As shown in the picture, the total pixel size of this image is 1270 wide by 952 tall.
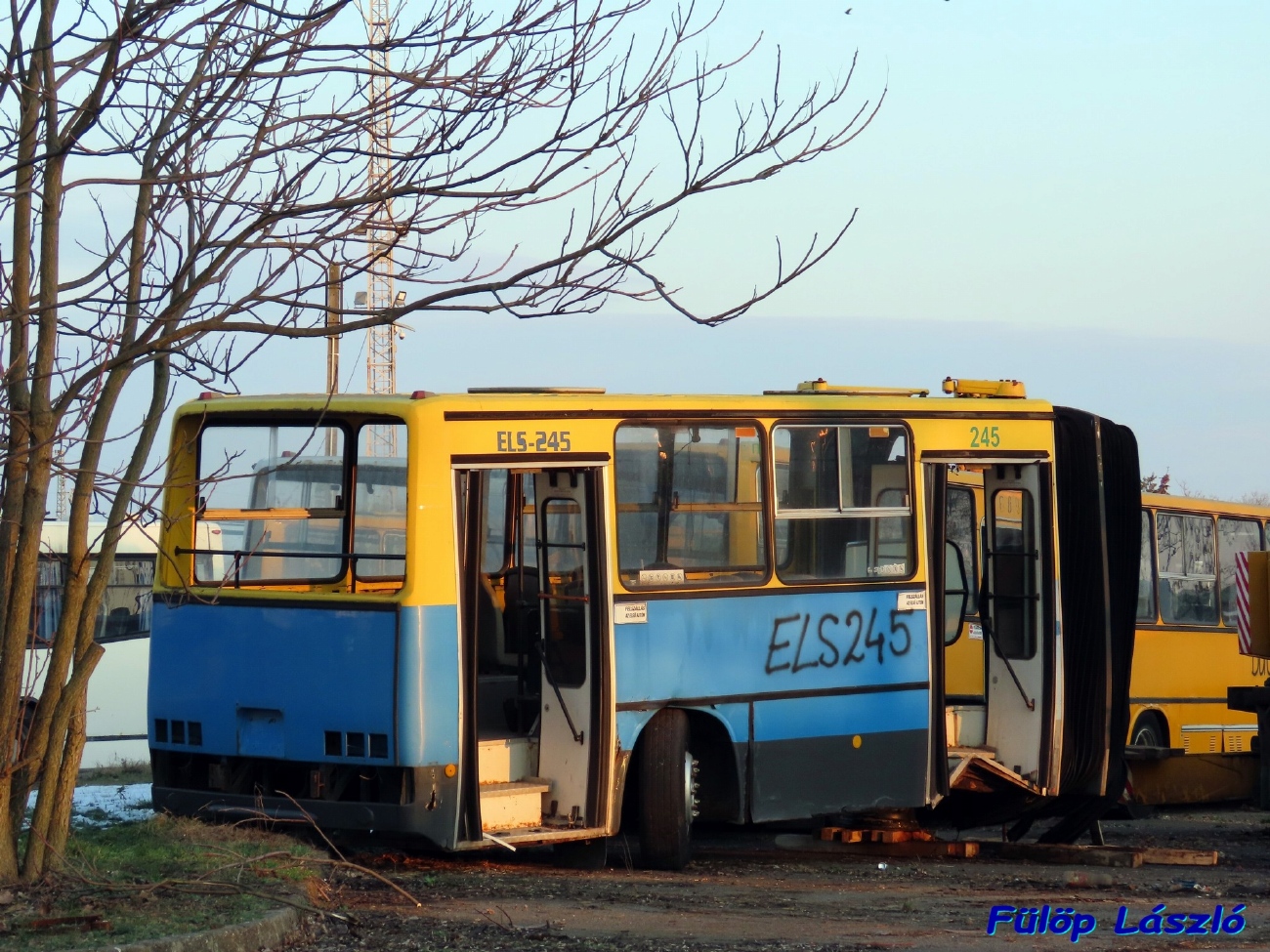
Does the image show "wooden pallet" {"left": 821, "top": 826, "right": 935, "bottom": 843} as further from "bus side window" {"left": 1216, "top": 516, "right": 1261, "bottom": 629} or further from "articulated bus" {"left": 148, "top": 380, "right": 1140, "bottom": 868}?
"bus side window" {"left": 1216, "top": 516, "right": 1261, "bottom": 629}

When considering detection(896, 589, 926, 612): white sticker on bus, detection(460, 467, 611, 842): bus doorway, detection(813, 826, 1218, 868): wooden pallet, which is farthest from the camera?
detection(896, 589, 926, 612): white sticker on bus

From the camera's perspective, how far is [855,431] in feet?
38.1

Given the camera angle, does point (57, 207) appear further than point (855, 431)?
No

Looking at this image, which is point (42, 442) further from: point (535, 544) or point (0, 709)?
point (535, 544)

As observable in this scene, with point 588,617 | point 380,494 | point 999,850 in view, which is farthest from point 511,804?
point 999,850

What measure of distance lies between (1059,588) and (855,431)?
80.3 inches

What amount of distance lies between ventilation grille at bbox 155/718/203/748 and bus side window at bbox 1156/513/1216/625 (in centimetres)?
994

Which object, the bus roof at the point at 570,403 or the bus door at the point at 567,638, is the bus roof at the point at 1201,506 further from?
the bus door at the point at 567,638

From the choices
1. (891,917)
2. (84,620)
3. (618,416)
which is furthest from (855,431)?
(84,620)

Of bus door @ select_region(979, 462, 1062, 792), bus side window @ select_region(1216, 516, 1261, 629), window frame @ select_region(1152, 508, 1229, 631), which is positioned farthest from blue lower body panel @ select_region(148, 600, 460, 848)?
bus side window @ select_region(1216, 516, 1261, 629)

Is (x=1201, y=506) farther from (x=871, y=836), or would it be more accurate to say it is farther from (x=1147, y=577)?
(x=871, y=836)

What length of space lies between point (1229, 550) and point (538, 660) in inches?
376

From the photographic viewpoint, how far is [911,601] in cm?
1164

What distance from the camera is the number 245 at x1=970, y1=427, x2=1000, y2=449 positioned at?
12188mm
